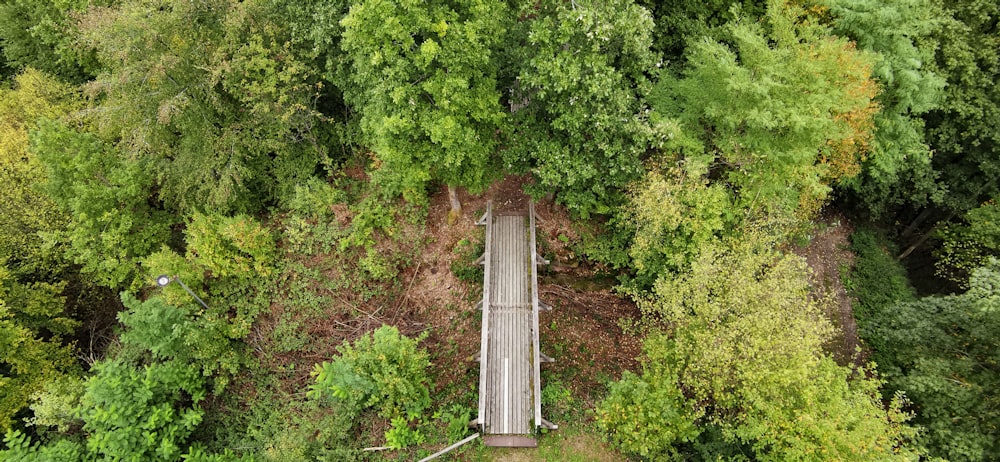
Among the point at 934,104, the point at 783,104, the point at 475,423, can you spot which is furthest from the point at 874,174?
the point at 475,423

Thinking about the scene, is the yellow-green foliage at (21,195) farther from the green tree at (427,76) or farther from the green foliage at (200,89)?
the green tree at (427,76)

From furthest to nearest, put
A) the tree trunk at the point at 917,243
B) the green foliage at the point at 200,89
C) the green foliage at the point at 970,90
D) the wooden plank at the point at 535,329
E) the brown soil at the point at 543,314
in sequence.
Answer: the tree trunk at the point at 917,243 < the green foliage at the point at 970,90 < the brown soil at the point at 543,314 < the green foliage at the point at 200,89 < the wooden plank at the point at 535,329

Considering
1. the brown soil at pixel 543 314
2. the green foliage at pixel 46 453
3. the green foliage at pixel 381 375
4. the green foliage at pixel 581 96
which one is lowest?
the green foliage at pixel 46 453

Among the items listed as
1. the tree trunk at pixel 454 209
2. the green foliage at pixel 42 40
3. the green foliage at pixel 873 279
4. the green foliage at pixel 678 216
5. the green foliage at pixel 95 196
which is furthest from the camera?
the green foliage at pixel 42 40

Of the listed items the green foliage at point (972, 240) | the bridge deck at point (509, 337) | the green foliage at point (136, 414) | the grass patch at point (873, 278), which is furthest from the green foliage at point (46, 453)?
the green foliage at point (972, 240)

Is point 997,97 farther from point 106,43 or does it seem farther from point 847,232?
point 106,43

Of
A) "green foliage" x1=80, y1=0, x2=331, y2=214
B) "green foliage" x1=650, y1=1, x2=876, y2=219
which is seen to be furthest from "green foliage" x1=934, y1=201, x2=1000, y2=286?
"green foliage" x1=80, y1=0, x2=331, y2=214

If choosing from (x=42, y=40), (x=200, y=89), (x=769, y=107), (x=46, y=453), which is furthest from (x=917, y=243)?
(x=42, y=40)
